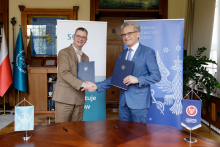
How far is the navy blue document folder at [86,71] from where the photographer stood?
2.31m

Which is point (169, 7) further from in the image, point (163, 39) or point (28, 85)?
point (28, 85)

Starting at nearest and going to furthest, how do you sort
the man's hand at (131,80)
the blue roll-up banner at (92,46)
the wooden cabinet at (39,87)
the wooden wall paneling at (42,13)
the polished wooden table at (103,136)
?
the polished wooden table at (103,136) < the man's hand at (131,80) < the blue roll-up banner at (92,46) < the wooden cabinet at (39,87) < the wooden wall paneling at (42,13)

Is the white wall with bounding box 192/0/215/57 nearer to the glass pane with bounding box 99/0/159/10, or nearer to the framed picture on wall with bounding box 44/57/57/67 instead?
the glass pane with bounding box 99/0/159/10

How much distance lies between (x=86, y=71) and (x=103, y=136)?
47.4 inches

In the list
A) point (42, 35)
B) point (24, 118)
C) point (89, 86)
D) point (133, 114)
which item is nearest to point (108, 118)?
point (89, 86)

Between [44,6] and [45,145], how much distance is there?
4.64 meters

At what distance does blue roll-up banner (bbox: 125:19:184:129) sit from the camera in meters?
3.09

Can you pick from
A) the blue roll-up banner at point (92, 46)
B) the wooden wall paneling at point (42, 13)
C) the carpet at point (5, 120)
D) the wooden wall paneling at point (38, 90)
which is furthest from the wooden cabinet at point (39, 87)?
the blue roll-up banner at point (92, 46)

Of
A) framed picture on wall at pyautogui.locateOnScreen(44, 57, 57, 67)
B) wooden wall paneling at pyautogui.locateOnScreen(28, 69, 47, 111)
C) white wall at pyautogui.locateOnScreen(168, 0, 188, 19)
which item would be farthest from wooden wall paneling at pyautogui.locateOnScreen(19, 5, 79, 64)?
white wall at pyautogui.locateOnScreen(168, 0, 188, 19)

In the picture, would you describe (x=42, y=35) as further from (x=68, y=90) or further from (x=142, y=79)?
(x=142, y=79)

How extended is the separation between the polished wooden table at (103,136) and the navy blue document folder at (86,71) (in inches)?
36.5

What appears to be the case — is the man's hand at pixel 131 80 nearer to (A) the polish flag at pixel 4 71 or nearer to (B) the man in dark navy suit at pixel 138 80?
(B) the man in dark navy suit at pixel 138 80

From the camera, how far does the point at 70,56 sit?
7.58 feet

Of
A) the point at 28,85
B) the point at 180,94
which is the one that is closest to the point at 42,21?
the point at 28,85
